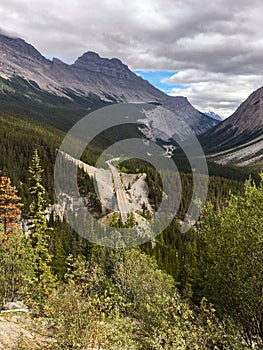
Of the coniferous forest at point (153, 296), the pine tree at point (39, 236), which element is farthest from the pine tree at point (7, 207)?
the pine tree at point (39, 236)

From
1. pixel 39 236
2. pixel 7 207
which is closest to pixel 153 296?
pixel 39 236

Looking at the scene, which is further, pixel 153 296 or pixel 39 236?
pixel 39 236

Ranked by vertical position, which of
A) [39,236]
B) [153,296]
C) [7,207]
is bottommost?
[39,236]

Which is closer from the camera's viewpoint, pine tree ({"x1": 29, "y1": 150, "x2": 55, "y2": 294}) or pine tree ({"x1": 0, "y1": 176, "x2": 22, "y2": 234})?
pine tree ({"x1": 0, "y1": 176, "x2": 22, "y2": 234})

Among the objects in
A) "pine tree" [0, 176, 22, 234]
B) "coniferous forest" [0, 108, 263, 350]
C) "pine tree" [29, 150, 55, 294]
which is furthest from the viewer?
"pine tree" [29, 150, 55, 294]

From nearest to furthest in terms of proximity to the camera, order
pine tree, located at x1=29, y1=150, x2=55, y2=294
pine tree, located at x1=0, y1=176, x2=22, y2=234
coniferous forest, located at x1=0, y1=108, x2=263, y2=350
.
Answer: coniferous forest, located at x1=0, y1=108, x2=263, y2=350
pine tree, located at x1=0, y1=176, x2=22, y2=234
pine tree, located at x1=29, y1=150, x2=55, y2=294

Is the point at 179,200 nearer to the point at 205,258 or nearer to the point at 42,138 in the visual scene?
the point at 42,138

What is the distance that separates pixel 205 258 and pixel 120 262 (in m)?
10.0

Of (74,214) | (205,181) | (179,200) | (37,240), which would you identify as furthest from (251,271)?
(205,181)

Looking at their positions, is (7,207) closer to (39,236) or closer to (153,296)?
(39,236)

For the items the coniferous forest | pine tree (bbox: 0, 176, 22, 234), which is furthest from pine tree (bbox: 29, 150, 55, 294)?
pine tree (bbox: 0, 176, 22, 234)

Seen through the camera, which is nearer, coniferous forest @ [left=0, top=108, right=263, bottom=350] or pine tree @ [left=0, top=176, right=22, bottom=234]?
coniferous forest @ [left=0, top=108, right=263, bottom=350]

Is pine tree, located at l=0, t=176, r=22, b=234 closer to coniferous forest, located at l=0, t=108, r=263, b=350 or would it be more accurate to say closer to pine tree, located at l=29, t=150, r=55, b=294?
coniferous forest, located at l=0, t=108, r=263, b=350

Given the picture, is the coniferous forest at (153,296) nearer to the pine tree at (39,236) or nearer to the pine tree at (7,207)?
the pine tree at (7,207)
